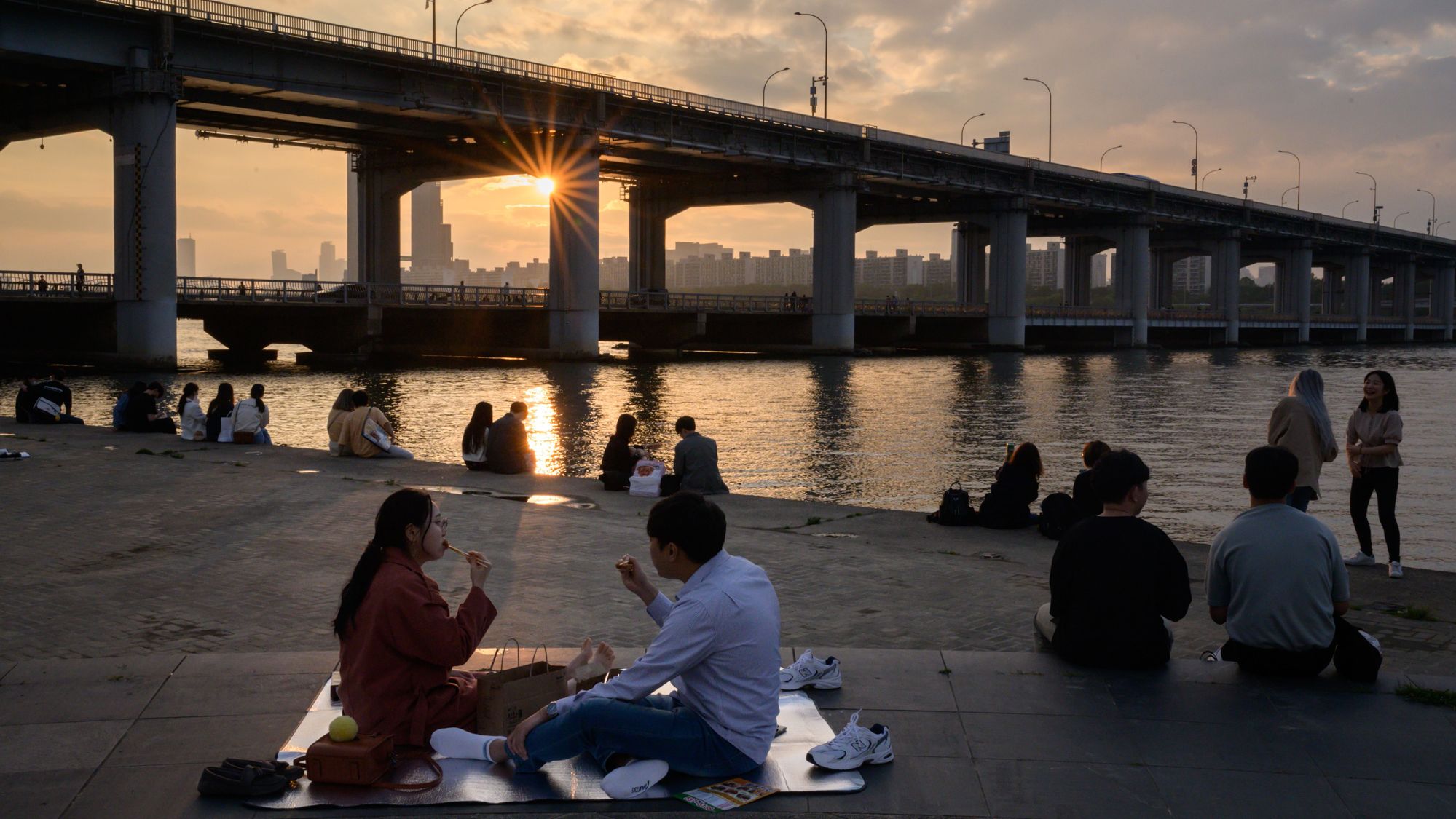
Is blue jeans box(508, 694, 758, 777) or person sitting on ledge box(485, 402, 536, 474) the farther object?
person sitting on ledge box(485, 402, 536, 474)

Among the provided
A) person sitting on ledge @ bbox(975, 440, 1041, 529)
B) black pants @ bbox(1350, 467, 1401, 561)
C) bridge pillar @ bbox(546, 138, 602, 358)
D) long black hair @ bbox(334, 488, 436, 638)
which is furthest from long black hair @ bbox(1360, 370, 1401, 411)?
bridge pillar @ bbox(546, 138, 602, 358)

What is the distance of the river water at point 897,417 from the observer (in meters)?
21.7

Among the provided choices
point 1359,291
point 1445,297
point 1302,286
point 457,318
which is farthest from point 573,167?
point 1445,297

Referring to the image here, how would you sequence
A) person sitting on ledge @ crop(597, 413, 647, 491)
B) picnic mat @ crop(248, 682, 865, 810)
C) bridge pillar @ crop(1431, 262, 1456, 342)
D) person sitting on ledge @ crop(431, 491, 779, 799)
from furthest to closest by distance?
1. bridge pillar @ crop(1431, 262, 1456, 342)
2. person sitting on ledge @ crop(597, 413, 647, 491)
3. picnic mat @ crop(248, 682, 865, 810)
4. person sitting on ledge @ crop(431, 491, 779, 799)

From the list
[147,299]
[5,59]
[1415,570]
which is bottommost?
[1415,570]

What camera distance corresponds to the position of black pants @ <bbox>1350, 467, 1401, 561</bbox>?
11.6 meters

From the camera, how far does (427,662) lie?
579cm

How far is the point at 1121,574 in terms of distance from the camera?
686 centimetres

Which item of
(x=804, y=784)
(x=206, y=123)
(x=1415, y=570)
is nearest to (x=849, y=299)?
(x=206, y=123)

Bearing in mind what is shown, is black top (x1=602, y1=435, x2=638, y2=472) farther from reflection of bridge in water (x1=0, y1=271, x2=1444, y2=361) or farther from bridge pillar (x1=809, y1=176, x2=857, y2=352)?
bridge pillar (x1=809, y1=176, x2=857, y2=352)

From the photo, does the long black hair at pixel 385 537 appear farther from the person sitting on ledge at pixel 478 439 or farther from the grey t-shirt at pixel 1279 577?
the person sitting on ledge at pixel 478 439

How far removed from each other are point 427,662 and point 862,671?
3.08 meters

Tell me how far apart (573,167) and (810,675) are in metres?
62.2

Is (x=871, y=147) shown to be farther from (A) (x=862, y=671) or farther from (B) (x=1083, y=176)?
(A) (x=862, y=671)
